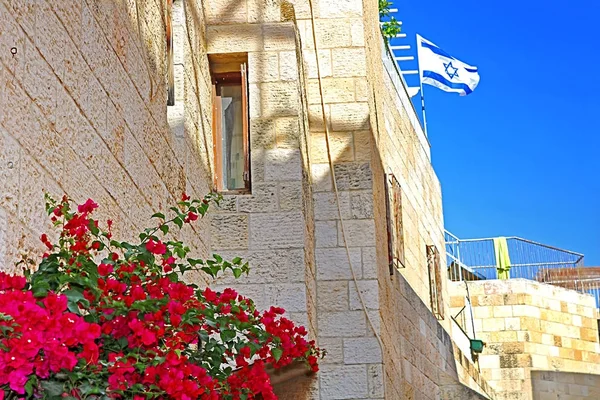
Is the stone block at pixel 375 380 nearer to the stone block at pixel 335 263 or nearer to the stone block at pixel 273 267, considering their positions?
the stone block at pixel 335 263

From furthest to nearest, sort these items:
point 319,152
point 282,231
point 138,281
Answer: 1. point 319,152
2. point 282,231
3. point 138,281

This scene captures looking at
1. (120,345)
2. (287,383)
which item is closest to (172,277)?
(120,345)

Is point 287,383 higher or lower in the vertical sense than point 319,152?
lower

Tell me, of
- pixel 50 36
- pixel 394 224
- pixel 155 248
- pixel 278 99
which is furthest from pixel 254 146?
pixel 155 248

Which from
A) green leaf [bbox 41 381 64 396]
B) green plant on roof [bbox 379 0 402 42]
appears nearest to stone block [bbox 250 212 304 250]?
green leaf [bbox 41 381 64 396]

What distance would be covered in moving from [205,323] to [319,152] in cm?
496

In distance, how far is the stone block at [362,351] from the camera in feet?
25.5

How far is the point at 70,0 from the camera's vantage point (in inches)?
166

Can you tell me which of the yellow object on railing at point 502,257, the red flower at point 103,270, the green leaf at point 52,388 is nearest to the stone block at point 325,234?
the red flower at point 103,270

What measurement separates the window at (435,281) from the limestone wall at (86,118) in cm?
648

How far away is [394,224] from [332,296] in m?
1.91

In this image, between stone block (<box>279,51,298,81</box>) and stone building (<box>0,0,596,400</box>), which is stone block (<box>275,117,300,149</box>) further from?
stone block (<box>279,51,298,81</box>)

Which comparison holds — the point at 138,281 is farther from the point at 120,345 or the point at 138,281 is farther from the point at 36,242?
the point at 36,242

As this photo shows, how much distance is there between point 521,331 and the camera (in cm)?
1834
